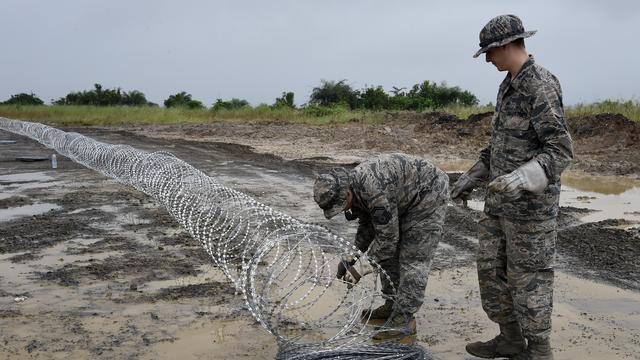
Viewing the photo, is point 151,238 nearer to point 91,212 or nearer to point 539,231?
point 91,212

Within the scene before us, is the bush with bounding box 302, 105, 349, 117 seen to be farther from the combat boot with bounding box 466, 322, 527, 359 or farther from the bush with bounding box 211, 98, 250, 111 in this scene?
the combat boot with bounding box 466, 322, 527, 359

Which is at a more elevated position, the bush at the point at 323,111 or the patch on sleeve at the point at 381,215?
the bush at the point at 323,111

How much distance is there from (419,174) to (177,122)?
120 ft

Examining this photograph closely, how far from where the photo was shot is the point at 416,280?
17.0 ft

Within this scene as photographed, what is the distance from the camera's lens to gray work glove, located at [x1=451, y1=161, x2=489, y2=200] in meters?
4.77

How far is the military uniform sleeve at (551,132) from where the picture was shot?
3939mm

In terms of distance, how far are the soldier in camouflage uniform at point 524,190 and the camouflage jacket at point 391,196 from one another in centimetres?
65

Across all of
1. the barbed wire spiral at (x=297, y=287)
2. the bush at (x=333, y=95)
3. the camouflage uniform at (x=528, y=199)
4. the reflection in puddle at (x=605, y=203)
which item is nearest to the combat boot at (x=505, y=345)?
the camouflage uniform at (x=528, y=199)

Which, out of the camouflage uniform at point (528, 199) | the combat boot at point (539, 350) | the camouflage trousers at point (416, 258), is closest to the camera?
the camouflage uniform at point (528, 199)

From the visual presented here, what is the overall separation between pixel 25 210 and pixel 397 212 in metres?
8.33

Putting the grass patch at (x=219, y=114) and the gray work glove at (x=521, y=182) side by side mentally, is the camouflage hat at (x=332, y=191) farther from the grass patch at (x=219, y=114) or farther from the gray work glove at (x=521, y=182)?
the grass patch at (x=219, y=114)

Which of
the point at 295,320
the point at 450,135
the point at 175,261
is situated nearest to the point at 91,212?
the point at 175,261

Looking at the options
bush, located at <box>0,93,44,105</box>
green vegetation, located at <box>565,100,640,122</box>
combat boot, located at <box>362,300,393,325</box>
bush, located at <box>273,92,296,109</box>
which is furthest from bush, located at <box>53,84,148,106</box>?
combat boot, located at <box>362,300,393,325</box>

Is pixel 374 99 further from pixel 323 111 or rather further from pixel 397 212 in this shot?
pixel 397 212
